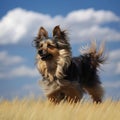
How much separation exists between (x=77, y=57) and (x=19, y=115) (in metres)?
6.14

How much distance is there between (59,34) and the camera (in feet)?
40.3

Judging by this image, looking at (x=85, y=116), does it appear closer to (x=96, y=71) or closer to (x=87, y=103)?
(x=87, y=103)

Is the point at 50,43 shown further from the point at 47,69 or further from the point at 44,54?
the point at 47,69

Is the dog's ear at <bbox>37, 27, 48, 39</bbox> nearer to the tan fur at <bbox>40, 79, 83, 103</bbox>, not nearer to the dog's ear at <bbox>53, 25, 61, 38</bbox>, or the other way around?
the dog's ear at <bbox>53, 25, 61, 38</bbox>

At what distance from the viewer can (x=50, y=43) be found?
11938 millimetres

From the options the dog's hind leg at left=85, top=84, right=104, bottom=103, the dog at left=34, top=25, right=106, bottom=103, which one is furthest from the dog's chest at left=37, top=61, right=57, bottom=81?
the dog's hind leg at left=85, top=84, right=104, bottom=103

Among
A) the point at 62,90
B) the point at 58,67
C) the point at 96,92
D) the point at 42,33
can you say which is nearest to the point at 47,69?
the point at 58,67

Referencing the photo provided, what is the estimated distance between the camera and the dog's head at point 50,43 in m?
11.9

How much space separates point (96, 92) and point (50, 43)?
2.63m

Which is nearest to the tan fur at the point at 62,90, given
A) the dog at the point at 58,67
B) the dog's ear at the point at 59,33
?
the dog at the point at 58,67

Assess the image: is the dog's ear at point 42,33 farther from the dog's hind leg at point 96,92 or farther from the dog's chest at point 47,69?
the dog's hind leg at point 96,92

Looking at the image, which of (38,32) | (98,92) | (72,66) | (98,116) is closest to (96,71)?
(98,92)

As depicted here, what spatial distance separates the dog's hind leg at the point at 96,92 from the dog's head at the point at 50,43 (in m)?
1.89

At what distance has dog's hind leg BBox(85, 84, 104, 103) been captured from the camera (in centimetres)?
1359
